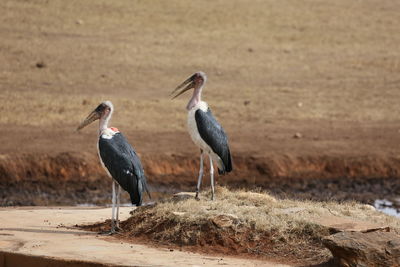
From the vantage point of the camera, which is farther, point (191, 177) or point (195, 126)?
point (191, 177)

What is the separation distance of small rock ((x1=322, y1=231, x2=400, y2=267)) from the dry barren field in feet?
26.8

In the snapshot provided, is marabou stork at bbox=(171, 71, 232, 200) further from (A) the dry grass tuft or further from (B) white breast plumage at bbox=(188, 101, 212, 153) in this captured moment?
(A) the dry grass tuft

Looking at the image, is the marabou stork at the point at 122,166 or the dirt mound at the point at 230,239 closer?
the dirt mound at the point at 230,239

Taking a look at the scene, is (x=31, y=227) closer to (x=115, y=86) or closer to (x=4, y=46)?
(x=115, y=86)

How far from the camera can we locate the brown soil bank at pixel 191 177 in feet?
60.4

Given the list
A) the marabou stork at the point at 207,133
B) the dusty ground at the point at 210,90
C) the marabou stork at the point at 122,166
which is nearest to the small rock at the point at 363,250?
the marabou stork at the point at 122,166

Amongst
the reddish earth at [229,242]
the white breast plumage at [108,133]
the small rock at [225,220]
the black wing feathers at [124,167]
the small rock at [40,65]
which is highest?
the small rock at [40,65]

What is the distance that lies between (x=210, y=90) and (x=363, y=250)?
15988mm

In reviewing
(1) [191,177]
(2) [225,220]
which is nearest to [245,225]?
(2) [225,220]

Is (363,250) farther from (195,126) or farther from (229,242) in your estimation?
(195,126)

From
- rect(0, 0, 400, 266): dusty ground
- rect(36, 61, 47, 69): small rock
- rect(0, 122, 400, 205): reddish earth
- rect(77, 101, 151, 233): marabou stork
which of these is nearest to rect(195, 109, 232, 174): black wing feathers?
rect(77, 101, 151, 233): marabou stork

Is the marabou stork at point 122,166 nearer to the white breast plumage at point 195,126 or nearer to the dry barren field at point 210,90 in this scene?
the white breast plumage at point 195,126

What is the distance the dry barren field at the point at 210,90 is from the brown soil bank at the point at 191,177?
0.11 ft

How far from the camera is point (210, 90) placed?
2614 centimetres
